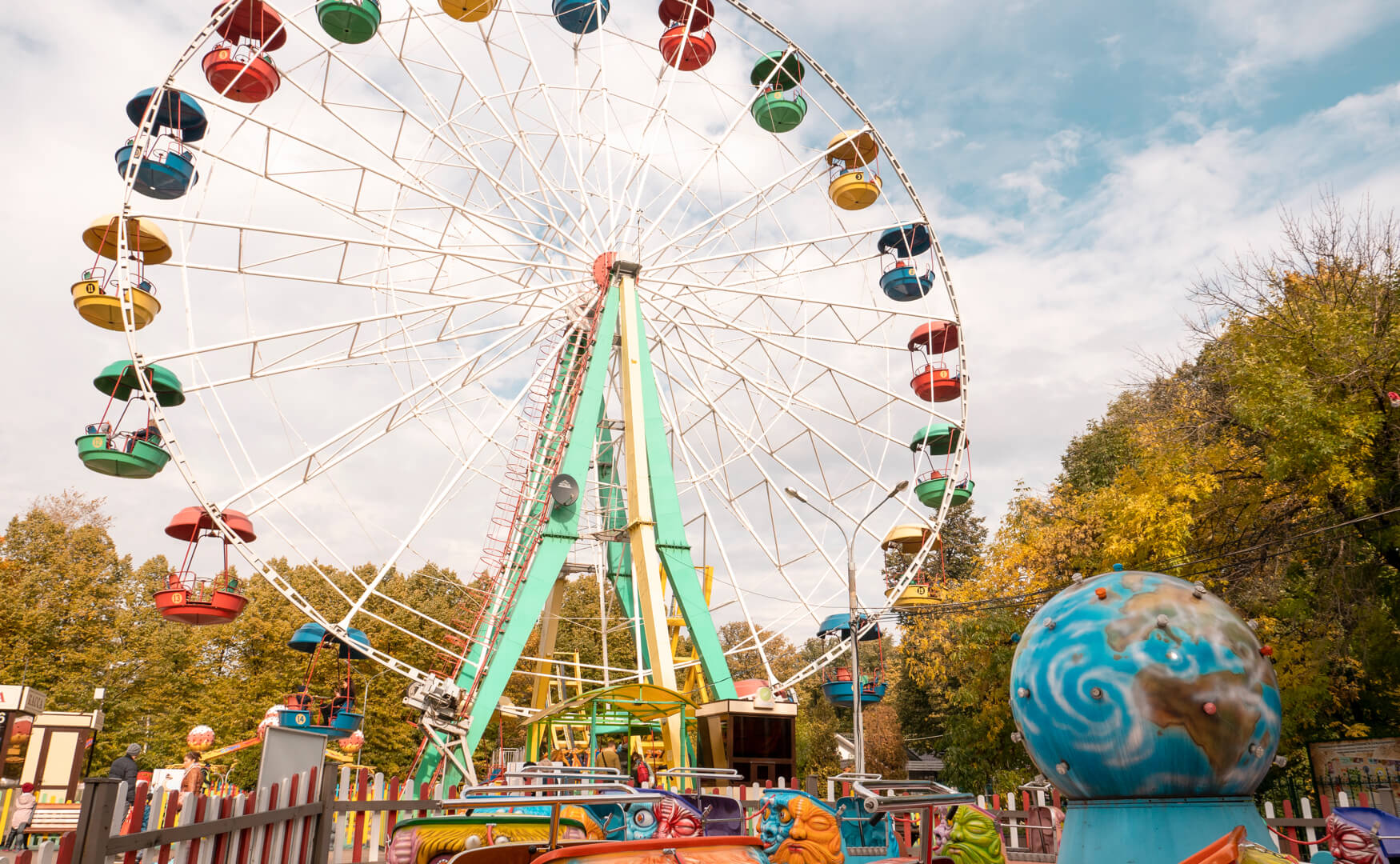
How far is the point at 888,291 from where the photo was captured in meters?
21.2

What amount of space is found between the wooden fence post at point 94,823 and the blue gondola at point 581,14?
20244mm

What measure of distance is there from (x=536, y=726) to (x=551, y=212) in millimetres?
10817

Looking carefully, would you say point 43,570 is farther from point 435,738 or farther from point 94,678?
point 435,738

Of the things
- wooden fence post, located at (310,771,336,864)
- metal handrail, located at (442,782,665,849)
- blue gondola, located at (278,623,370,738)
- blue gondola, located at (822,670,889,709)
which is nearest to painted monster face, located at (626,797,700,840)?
metal handrail, located at (442,782,665,849)

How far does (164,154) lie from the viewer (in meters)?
16.0

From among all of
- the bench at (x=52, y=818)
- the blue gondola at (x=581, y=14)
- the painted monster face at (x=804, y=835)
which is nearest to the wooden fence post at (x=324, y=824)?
the painted monster face at (x=804, y=835)

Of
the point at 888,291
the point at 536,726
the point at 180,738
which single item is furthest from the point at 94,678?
the point at 888,291

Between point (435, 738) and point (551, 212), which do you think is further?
point (551, 212)

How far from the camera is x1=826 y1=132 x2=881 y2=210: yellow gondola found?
20.9m

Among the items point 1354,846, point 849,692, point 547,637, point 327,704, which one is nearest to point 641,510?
point 849,692

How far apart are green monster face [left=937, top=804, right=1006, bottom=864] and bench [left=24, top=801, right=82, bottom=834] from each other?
14.5 m

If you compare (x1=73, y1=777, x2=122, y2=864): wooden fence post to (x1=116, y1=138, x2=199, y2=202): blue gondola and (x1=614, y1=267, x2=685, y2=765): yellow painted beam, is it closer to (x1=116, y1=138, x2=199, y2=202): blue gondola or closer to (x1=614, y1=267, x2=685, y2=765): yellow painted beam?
(x1=614, y1=267, x2=685, y2=765): yellow painted beam

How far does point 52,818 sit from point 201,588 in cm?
401

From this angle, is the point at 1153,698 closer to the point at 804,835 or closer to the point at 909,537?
the point at 804,835
